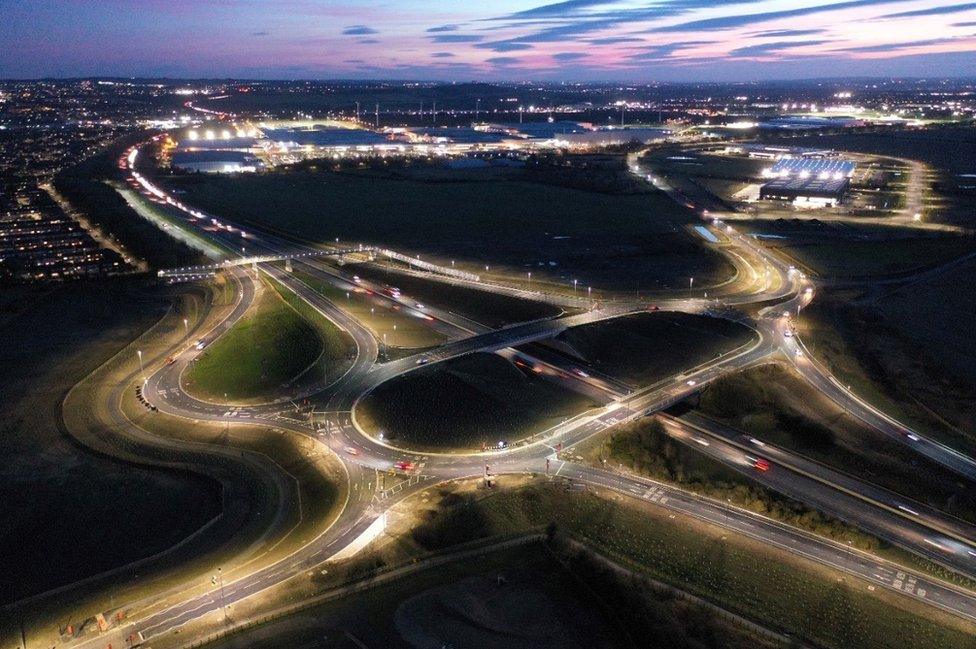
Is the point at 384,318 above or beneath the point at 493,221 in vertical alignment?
beneath

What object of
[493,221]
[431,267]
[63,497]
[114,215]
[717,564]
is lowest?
[63,497]

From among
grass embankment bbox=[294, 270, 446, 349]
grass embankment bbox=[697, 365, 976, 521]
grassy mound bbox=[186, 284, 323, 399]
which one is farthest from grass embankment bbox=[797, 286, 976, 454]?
grassy mound bbox=[186, 284, 323, 399]

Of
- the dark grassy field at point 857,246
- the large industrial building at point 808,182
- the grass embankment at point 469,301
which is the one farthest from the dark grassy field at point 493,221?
the large industrial building at point 808,182

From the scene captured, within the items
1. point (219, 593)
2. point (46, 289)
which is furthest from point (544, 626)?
point (46, 289)

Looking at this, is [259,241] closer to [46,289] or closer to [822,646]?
[46,289]

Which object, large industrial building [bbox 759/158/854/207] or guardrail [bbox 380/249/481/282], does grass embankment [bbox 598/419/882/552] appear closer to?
guardrail [bbox 380/249/481/282]

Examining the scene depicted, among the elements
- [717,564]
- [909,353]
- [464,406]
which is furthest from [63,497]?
[909,353]

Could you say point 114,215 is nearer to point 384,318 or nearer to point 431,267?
point 431,267
